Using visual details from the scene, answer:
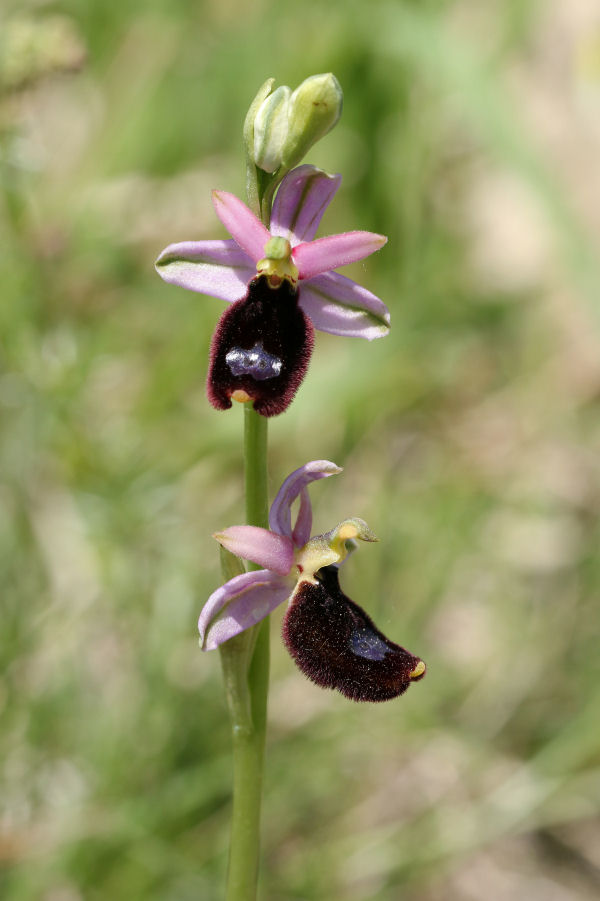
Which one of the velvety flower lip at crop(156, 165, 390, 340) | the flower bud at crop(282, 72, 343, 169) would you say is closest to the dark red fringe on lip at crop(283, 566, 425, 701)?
the velvety flower lip at crop(156, 165, 390, 340)

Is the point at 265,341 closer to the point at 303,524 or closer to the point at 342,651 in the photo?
the point at 303,524

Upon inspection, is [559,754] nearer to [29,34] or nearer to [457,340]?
[457,340]

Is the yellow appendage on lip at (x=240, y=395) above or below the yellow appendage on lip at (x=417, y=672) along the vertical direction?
above

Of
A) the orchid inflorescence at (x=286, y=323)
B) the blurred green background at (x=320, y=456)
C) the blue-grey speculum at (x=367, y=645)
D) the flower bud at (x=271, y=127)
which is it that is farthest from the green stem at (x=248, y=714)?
the blurred green background at (x=320, y=456)

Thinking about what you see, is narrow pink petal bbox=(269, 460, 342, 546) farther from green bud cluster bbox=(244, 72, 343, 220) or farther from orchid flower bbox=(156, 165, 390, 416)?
green bud cluster bbox=(244, 72, 343, 220)

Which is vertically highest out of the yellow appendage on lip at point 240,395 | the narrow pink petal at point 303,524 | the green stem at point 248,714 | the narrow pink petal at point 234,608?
the yellow appendage on lip at point 240,395

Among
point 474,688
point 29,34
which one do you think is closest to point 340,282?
point 29,34

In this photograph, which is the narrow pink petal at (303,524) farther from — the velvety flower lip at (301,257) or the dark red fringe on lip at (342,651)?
the velvety flower lip at (301,257)

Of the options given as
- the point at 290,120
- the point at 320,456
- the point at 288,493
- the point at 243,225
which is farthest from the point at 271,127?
the point at 320,456
